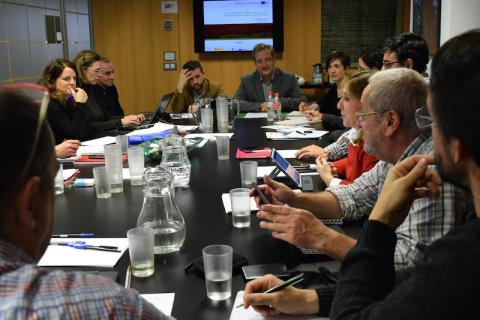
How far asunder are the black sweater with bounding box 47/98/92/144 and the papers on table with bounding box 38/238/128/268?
202 centimetres

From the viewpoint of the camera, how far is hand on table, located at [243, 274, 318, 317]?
1.10 meters

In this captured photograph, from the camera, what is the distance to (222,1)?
21.1 feet

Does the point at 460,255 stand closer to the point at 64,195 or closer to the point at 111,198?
the point at 111,198

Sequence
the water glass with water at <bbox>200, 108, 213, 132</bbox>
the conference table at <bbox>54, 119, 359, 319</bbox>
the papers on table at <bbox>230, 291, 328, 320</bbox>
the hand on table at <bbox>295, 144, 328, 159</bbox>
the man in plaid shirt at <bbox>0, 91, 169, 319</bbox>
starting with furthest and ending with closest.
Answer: the water glass with water at <bbox>200, 108, 213, 132</bbox> → the hand on table at <bbox>295, 144, 328, 159</bbox> → the conference table at <bbox>54, 119, 359, 319</bbox> → the papers on table at <bbox>230, 291, 328, 320</bbox> → the man in plaid shirt at <bbox>0, 91, 169, 319</bbox>

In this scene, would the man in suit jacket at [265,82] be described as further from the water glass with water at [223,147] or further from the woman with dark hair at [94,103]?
the water glass with water at [223,147]

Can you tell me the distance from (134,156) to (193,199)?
15.9 inches

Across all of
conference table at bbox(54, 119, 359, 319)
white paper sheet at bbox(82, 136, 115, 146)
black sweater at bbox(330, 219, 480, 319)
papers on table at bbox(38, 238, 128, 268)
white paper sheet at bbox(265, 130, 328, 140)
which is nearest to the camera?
black sweater at bbox(330, 219, 480, 319)

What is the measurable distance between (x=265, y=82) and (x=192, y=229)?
12.6ft

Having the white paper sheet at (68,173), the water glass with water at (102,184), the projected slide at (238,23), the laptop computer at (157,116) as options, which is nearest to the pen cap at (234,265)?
the water glass with water at (102,184)

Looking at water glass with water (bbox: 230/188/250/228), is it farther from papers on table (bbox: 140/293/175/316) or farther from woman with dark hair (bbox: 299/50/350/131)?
woman with dark hair (bbox: 299/50/350/131)

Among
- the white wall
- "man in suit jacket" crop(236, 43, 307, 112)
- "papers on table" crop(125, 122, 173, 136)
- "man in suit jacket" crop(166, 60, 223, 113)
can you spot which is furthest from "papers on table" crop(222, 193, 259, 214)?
"man in suit jacket" crop(236, 43, 307, 112)

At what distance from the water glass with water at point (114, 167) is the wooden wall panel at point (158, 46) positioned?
4702 millimetres

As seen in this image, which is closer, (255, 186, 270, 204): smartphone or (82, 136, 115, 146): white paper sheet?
(255, 186, 270, 204): smartphone

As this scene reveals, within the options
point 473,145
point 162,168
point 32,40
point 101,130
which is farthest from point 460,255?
point 32,40
